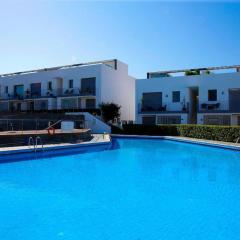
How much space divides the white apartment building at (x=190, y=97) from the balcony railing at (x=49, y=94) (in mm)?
6428

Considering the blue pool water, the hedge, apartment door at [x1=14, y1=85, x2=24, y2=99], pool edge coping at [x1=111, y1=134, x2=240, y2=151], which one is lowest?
the blue pool water

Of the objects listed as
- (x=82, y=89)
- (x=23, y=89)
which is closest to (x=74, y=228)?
(x=82, y=89)

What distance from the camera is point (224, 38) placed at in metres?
17.6

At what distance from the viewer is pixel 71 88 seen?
37656 millimetres

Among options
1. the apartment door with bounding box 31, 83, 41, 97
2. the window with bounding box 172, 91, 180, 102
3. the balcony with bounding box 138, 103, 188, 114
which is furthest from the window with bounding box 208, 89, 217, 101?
the apartment door with bounding box 31, 83, 41, 97

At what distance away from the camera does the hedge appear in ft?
71.2

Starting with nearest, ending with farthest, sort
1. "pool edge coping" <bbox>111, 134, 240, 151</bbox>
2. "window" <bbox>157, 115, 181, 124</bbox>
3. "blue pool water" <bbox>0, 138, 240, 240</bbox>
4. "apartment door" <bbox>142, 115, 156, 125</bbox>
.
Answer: "blue pool water" <bbox>0, 138, 240, 240</bbox>
"pool edge coping" <bbox>111, 134, 240, 151</bbox>
"window" <bbox>157, 115, 181, 124</bbox>
"apartment door" <bbox>142, 115, 156, 125</bbox>

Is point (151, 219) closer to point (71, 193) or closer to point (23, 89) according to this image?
point (71, 193)

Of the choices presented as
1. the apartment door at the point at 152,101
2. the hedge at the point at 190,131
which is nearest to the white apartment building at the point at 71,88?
the apartment door at the point at 152,101

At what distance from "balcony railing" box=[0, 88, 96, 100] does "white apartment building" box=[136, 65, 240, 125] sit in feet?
21.1

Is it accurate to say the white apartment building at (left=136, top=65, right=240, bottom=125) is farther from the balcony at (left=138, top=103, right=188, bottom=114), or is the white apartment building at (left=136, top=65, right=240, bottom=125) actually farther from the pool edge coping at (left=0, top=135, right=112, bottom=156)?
the pool edge coping at (left=0, top=135, right=112, bottom=156)

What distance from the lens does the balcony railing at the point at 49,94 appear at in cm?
3613

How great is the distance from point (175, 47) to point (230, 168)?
389 inches

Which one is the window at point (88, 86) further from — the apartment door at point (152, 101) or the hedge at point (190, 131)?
the hedge at point (190, 131)
